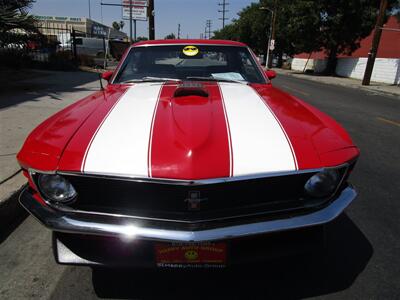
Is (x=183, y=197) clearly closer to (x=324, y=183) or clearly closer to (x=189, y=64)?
(x=324, y=183)

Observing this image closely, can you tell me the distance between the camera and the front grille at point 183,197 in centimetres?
190

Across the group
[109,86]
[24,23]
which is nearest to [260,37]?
[24,23]

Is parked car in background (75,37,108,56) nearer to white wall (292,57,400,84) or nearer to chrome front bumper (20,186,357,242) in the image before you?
→ white wall (292,57,400,84)

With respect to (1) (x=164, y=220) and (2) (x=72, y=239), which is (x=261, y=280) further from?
(2) (x=72, y=239)

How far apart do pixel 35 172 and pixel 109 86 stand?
5.39ft

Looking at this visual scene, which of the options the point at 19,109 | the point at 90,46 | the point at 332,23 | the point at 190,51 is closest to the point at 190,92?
the point at 190,51

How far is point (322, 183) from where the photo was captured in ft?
6.88

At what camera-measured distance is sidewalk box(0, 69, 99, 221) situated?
11.7 ft

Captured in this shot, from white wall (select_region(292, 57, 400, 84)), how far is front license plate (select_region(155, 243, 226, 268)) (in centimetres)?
2373

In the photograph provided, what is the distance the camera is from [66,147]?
6.73 ft

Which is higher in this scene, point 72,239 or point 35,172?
point 35,172

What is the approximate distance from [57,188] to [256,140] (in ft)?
3.62

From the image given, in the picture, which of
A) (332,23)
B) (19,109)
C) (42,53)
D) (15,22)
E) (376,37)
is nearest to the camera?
(19,109)

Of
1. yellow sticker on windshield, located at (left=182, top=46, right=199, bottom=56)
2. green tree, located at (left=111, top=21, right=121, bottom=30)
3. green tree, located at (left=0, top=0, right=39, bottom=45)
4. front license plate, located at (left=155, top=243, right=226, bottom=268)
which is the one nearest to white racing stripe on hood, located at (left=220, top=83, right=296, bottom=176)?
front license plate, located at (left=155, top=243, right=226, bottom=268)
